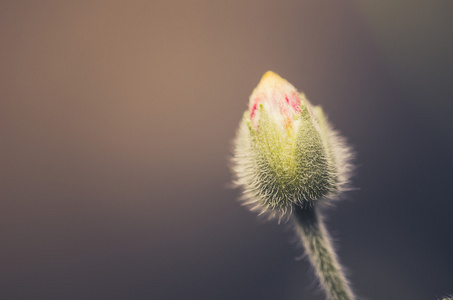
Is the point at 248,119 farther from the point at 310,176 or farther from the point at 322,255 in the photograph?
the point at 322,255

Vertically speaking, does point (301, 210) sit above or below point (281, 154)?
below

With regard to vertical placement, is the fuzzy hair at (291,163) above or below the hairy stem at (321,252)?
above

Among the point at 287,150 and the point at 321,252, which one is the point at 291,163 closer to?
the point at 287,150

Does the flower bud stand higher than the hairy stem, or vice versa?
the flower bud

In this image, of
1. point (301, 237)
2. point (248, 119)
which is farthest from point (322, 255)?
point (248, 119)
